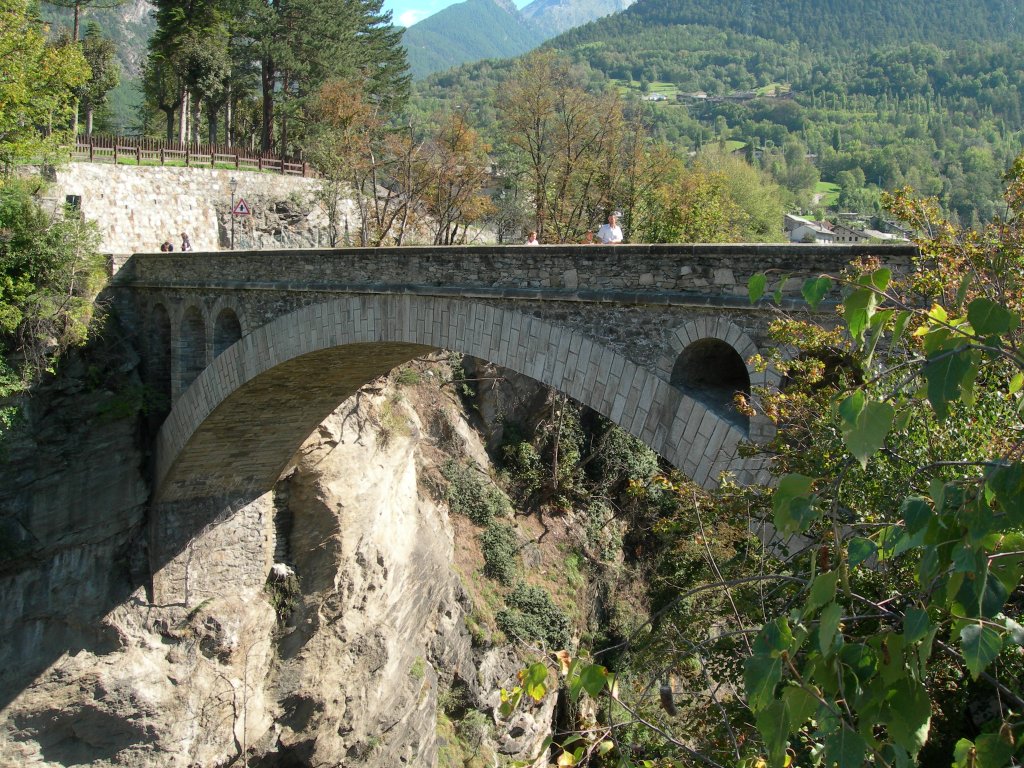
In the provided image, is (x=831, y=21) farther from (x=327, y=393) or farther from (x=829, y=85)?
(x=327, y=393)

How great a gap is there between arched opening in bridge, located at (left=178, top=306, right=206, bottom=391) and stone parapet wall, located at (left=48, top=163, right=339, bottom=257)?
23.3 feet

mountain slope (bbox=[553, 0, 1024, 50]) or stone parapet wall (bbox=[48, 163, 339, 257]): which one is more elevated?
mountain slope (bbox=[553, 0, 1024, 50])

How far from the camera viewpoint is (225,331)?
49.6 feet

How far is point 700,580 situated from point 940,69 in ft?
334

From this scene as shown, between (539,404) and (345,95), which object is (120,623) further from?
(345,95)

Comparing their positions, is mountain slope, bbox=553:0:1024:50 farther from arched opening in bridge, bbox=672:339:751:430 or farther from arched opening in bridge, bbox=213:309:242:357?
arched opening in bridge, bbox=672:339:751:430

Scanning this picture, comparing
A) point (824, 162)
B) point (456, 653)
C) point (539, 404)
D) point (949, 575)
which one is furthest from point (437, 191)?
point (824, 162)

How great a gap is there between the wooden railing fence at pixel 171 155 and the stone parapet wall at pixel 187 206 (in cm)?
82

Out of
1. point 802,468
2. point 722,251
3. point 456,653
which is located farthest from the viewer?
point 456,653

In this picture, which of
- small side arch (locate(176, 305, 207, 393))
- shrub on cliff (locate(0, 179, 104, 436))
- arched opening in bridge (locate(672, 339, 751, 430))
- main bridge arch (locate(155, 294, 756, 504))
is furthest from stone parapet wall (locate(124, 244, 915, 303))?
shrub on cliff (locate(0, 179, 104, 436))

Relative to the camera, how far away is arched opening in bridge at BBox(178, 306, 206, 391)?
1571 cm

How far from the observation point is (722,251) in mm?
6902

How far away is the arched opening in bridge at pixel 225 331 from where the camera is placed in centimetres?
1489

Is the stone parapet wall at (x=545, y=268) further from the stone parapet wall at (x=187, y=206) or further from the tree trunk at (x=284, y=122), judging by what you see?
the tree trunk at (x=284, y=122)
